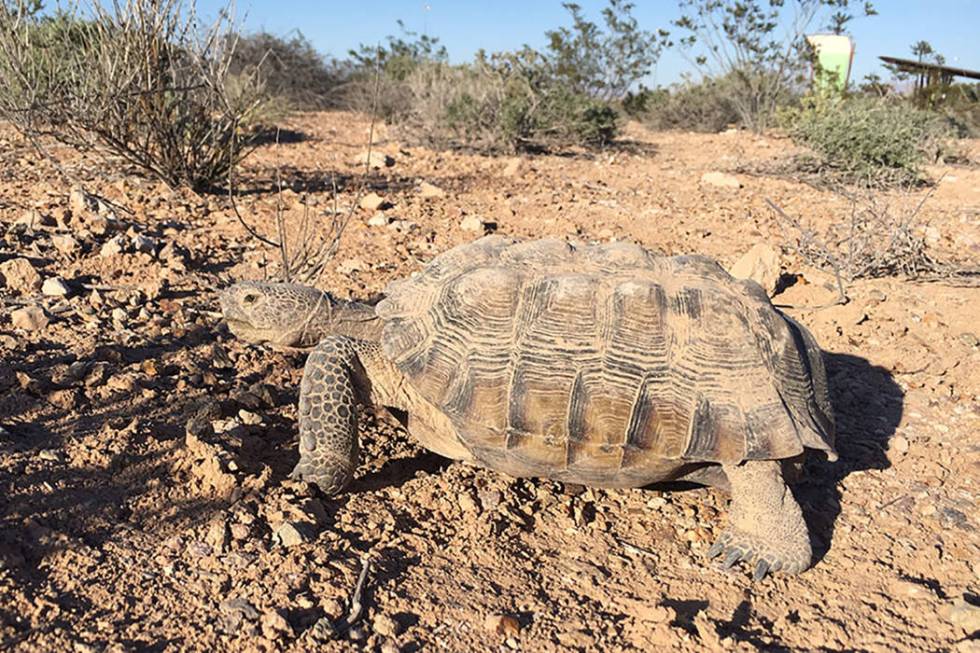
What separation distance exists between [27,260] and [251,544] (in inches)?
120

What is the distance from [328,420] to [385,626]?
1.02 metres

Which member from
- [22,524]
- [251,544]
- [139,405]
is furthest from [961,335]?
[22,524]

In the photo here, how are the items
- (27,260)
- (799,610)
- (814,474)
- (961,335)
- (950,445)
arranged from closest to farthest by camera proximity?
1. (799,610)
2. (814,474)
3. (950,445)
4. (27,260)
5. (961,335)

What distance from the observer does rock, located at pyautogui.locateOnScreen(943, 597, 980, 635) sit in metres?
2.71

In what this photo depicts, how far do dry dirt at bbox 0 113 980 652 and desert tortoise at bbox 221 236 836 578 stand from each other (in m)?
0.23

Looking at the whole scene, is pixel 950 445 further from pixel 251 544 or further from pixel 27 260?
pixel 27 260

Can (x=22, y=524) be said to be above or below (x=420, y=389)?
below

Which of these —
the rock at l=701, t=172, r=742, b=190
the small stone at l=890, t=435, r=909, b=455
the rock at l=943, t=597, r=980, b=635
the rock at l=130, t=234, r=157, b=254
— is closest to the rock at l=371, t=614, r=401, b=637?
the rock at l=943, t=597, r=980, b=635

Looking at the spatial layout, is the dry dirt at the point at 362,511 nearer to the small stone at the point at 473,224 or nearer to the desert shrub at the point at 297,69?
the small stone at the point at 473,224

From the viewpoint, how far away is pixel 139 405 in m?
3.56

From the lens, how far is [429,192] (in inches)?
326

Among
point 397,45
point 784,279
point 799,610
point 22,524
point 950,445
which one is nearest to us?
point 22,524

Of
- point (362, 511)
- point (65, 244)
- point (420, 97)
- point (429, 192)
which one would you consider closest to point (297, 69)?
point (420, 97)

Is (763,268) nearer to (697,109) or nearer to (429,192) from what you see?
(429,192)
